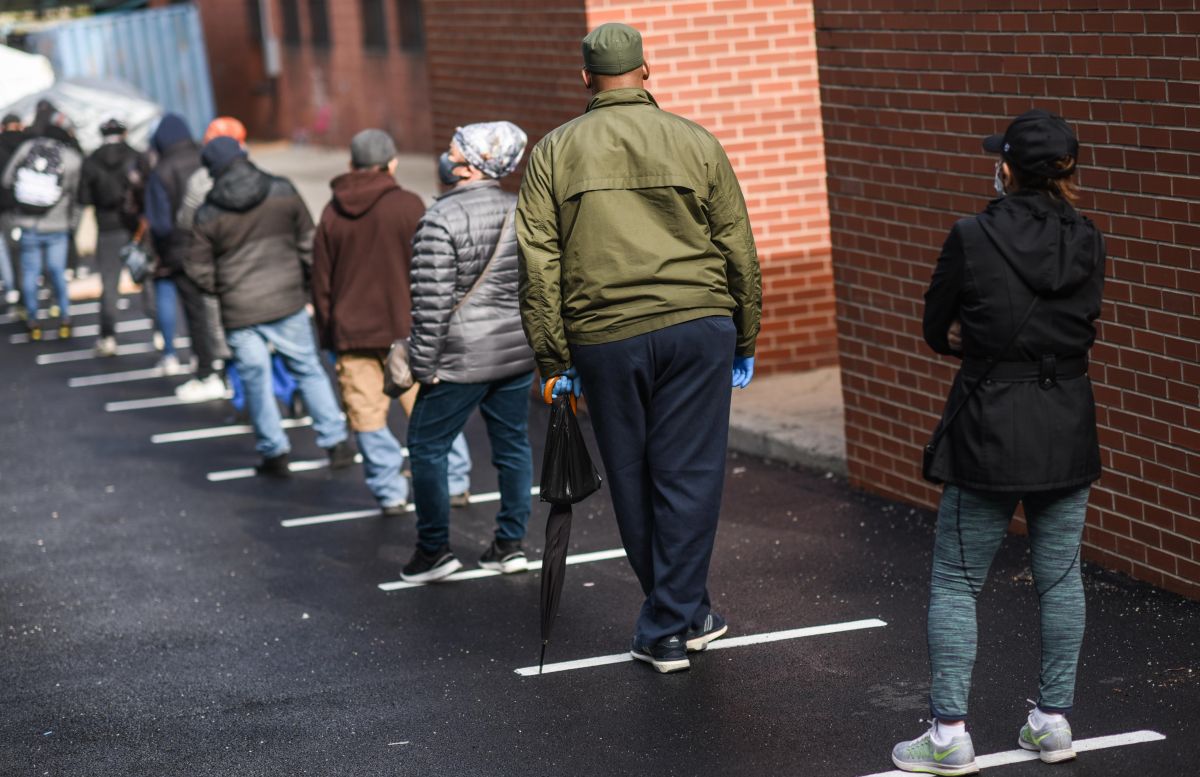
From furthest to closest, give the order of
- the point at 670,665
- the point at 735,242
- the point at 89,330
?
the point at 89,330
the point at 670,665
the point at 735,242

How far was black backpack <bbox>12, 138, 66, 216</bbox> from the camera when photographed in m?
14.6

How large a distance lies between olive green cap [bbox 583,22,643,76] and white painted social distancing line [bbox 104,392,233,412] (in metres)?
7.30

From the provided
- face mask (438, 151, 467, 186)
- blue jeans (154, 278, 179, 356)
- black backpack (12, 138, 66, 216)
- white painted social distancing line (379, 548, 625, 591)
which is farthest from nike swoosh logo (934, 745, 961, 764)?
black backpack (12, 138, 66, 216)

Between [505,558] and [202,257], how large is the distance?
312cm

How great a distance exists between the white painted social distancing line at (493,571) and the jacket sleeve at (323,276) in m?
1.68

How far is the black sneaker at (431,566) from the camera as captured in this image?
7.17 m

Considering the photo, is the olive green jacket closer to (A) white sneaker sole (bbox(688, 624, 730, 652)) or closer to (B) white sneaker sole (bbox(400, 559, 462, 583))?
(A) white sneaker sole (bbox(688, 624, 730, 652))

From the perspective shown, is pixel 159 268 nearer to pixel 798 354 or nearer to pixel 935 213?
pixel 798 354

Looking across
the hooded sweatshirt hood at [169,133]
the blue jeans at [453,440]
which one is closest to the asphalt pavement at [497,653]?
the blue jeans at [453,440]

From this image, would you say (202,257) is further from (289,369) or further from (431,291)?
(431,291)

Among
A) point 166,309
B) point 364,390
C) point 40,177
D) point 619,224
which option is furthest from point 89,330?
point 619,224

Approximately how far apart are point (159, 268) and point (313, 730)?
24.1ft

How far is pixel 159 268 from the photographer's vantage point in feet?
39.8

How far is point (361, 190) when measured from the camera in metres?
8.21
